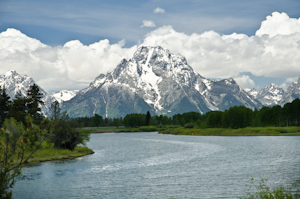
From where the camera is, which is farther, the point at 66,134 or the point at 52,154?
the point at 66,134

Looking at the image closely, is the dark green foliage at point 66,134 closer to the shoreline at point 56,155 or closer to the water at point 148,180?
the shoreline at point 56,155

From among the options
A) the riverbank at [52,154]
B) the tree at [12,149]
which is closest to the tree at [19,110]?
the riverbank at [52,154]

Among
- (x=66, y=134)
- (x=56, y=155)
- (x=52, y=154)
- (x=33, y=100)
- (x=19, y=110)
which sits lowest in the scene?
(x=56, y=155)

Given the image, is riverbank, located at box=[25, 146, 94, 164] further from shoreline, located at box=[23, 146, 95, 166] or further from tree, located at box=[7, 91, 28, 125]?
tree, located at box=[7, 91, 28, 125]

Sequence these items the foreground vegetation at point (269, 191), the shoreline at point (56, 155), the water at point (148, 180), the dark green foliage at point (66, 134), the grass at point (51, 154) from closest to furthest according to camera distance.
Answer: the foreground vegetation at point (269, 191), the water at point (148, 180), the shoreline at point (56, 155), the grass at point (51, 154), the dark green foliage at point (66, 134)

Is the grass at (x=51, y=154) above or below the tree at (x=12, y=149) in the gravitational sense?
below

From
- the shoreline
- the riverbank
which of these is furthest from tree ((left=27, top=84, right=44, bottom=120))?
the riverbank

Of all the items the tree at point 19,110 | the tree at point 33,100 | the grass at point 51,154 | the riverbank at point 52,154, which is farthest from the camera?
the tree at point 33,100

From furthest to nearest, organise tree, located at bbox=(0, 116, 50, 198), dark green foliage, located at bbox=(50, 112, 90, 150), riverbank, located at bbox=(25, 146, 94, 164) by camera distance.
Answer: dark green foliage, located at bbox=(50, 112, 90, 150), riverbank, located at bbox=(25, 146, 94, 164), tree, located at bbox=(0, 116, 50, 198)

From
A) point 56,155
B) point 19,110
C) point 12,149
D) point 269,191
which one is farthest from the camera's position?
point 19,110

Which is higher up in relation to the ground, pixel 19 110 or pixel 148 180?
pixel 19 110

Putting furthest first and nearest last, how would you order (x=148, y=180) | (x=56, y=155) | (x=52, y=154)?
(x=52, y=154) → (x=56, y=155) → (x=148, y=180)

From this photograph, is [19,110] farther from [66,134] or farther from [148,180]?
[148,180]

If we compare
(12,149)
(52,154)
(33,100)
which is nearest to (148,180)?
(12,149)
